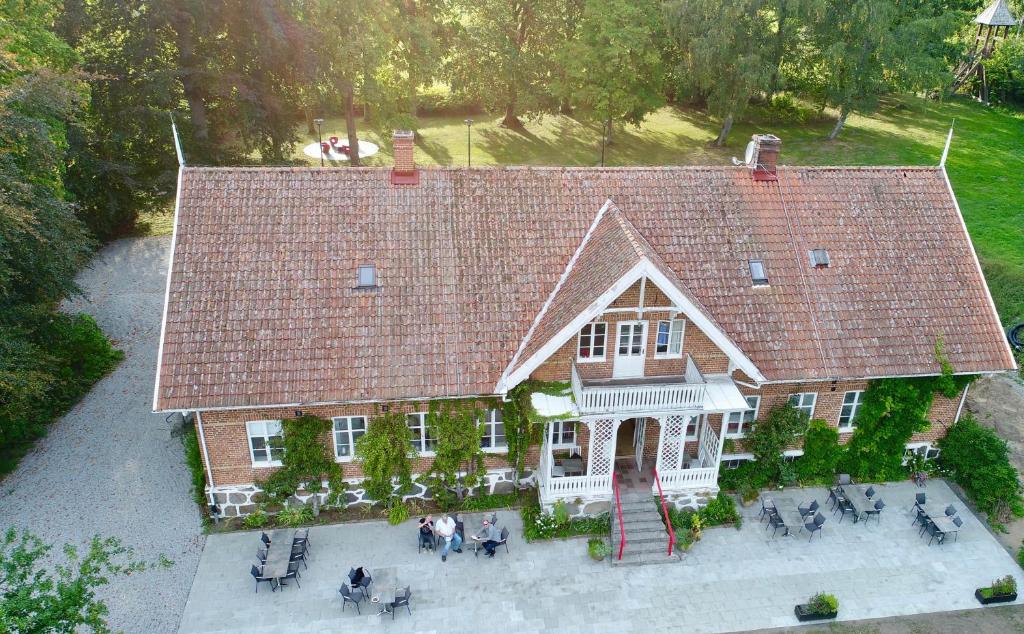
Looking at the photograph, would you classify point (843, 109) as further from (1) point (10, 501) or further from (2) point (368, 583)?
(1) point (10, 501)

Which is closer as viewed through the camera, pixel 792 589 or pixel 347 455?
pixel 792 589

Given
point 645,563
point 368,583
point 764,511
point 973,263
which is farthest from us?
point 973,263

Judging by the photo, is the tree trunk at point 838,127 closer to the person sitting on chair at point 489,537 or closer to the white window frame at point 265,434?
the person sitting on chair at point 489,537

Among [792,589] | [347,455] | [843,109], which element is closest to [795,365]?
[792,589]

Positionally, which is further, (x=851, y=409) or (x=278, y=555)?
(x=851, y=409)

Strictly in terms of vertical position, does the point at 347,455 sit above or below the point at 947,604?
above

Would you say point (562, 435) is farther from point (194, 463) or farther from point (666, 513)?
point (194, 463)

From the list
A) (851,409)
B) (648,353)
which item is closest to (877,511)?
(851,409)
